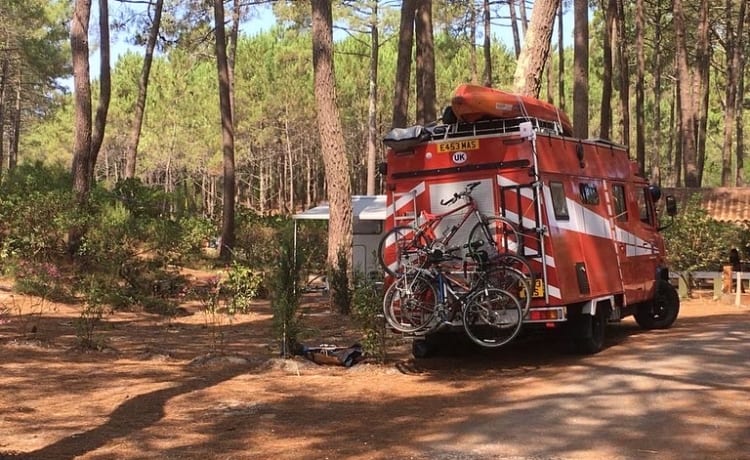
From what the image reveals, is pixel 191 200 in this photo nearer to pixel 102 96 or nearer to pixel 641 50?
pixel 102 96

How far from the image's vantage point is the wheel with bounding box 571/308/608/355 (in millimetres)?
8820

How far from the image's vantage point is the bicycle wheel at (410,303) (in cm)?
812

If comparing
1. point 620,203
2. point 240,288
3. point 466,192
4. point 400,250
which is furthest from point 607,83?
point 400,250

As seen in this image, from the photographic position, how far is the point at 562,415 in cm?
611

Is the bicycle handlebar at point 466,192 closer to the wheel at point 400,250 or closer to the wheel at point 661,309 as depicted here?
the wheel at point 400,250

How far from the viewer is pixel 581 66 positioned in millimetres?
18281

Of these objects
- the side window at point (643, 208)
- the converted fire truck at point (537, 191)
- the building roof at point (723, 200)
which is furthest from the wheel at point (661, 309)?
the building roof at point (723, 200)

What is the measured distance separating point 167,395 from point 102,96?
50.8 ft

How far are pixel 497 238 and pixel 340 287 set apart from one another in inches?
240

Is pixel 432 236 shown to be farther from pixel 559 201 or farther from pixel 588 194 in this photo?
pixel 588 194

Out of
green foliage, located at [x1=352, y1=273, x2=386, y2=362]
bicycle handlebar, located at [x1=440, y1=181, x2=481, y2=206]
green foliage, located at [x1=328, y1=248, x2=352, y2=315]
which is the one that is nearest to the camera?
bicycle handlebar, located at [x1=440, y1=181, x2=481, y2=206]

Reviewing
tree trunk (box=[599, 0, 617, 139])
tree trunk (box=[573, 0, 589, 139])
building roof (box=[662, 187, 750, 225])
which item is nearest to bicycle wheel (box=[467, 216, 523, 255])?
tree trunk (box=[573, 0, 589, 139])

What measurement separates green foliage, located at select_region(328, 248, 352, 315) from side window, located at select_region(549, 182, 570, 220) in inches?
221

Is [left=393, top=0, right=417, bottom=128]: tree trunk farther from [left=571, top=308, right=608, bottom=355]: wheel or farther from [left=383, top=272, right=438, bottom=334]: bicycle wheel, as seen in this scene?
[left=383, top=272, right=438, bottom=334]: bicycle wheel
